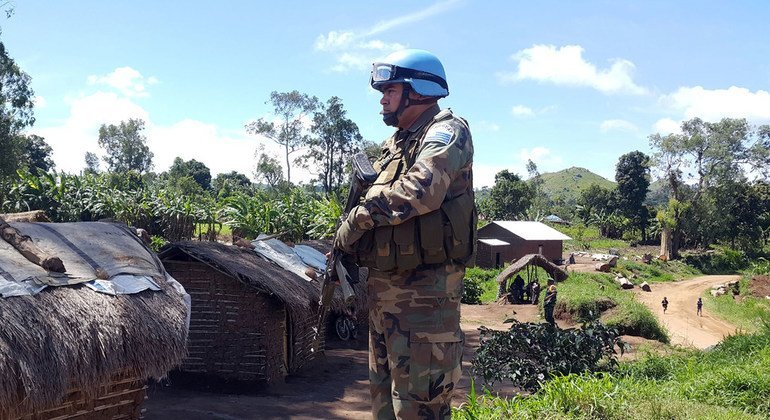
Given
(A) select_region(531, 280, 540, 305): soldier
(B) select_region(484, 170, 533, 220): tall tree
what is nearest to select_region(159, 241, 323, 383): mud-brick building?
(A) select_region(531, 280, 540, 305): soldier

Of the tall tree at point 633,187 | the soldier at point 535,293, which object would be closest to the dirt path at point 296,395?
the soldier at point 535,293

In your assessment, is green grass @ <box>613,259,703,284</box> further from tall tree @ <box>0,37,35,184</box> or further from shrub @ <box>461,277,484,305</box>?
tall tree @ <box>0,37,35,184</box>

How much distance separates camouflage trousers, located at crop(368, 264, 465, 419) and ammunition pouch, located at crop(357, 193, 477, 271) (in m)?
0.09

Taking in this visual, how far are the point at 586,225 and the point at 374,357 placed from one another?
51.2 meters

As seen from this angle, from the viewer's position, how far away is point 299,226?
21344 millimetres

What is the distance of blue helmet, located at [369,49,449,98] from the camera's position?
2.86 m

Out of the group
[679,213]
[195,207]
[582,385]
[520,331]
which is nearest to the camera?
[582,385]

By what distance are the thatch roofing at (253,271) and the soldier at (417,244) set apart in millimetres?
6662

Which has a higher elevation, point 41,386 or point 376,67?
point 376,67

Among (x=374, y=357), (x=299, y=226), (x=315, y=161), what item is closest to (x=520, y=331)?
(x=374, y=357)

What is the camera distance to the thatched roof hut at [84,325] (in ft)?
15.9

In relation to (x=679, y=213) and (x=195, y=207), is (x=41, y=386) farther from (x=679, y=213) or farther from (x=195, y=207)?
(x=679, y=213)

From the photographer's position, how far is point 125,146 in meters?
49.2

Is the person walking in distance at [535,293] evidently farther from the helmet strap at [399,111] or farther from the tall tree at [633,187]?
the tall tree at [633,187]
